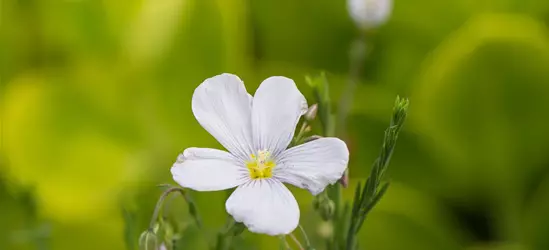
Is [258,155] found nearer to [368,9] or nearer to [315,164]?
[315,164]

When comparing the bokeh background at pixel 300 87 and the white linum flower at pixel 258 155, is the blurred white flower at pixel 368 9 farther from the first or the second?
the white linum flower at pixel 258 155

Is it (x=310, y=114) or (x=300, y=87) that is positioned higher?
(x=310, y=114)

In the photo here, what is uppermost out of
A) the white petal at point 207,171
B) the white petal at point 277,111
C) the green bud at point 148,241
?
the white petal at point 277,111

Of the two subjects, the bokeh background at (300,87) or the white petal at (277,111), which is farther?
the bokeh background at (300,87)

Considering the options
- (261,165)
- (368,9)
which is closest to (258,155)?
(261,165)

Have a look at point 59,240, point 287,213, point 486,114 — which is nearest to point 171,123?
point 59,240

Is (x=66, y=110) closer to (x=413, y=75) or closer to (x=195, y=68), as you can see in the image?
(x=195, y=68)

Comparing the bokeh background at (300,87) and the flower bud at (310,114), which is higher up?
the flower bud at (310,114)

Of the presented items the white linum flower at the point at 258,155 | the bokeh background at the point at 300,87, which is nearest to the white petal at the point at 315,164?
the white linum flower at the point at 258,155
